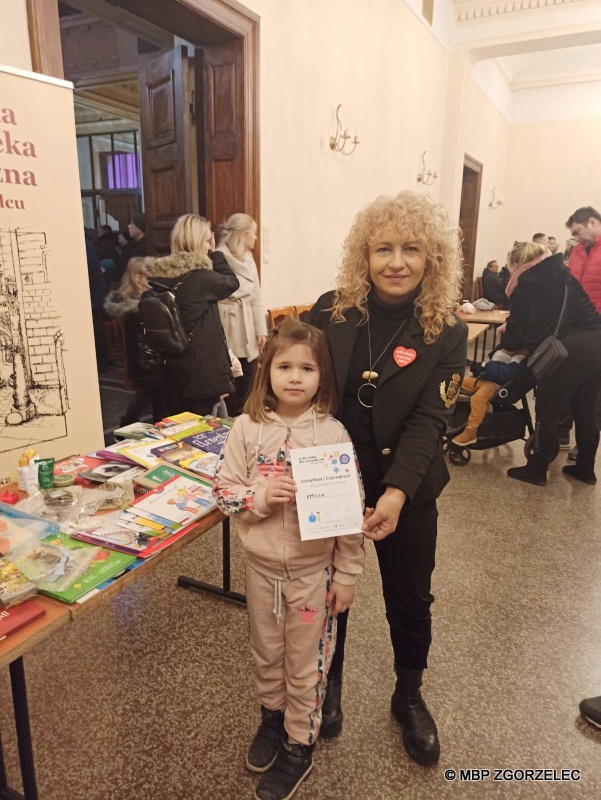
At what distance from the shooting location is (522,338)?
3.71 metres

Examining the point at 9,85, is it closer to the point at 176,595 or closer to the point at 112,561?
the point at 112,561

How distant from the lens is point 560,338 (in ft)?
11.4

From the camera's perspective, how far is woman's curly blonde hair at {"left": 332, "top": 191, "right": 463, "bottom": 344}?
1.37 meters

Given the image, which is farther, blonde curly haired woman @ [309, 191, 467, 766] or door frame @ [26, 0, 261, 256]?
door frame @ [26, 0, 261, 256]

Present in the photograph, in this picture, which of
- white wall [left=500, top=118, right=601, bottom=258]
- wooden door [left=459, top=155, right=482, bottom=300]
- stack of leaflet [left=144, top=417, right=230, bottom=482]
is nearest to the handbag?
stack of leaflet [left=144, top=417, right=230, bottom=482]

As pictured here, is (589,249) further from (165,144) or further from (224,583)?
(224,583)

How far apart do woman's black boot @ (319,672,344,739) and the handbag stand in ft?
7.71

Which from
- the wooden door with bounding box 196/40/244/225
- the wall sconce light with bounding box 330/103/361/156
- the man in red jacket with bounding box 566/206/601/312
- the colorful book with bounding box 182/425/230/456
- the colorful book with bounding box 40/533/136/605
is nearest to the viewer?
the colorful book with bounding box 40/533/136/605


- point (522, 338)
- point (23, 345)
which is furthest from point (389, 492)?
point (522, 338)

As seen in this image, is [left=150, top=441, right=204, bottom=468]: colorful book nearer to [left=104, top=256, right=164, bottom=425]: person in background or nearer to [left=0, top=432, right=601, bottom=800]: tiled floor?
[left=0, top=432, right=601, bottom=800]: tiled floor

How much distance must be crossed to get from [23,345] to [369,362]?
131 cm

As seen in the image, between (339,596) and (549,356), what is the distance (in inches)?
98.6

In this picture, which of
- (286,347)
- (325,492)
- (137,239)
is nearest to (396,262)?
(286,347)

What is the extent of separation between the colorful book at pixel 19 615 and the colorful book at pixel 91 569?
0.05 meters
